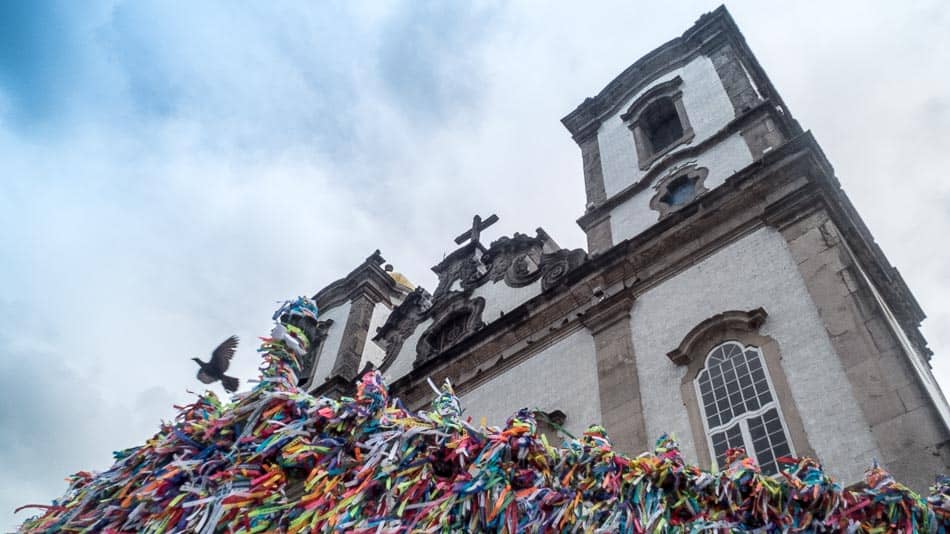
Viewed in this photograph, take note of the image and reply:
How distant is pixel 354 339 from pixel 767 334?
1147 cm

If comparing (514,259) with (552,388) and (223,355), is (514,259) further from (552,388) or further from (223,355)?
(223,355)

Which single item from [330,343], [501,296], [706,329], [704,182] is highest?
[330,343]

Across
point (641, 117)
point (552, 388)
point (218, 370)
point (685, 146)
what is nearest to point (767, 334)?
point (552, 388)

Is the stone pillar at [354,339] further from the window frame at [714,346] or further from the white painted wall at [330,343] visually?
the window frame at [714,346]

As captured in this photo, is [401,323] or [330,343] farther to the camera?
[330,343]

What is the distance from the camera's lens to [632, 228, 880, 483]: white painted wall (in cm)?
752

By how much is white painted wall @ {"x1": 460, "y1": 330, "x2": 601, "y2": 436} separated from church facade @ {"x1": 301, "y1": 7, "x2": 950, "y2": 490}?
32 millimetres

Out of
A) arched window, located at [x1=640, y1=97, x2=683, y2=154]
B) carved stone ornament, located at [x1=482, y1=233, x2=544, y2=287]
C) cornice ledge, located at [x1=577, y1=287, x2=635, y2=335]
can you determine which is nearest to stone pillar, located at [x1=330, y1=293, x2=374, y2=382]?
carved stone ornament, located at [x1=482, y1=233, x2=544, y2=287]

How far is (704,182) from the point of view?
1221cm

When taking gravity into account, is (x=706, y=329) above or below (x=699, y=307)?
below

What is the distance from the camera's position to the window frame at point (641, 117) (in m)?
13.7

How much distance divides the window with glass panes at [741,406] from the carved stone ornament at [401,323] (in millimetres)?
8063

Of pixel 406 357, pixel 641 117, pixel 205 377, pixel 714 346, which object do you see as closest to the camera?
pixel 205 377

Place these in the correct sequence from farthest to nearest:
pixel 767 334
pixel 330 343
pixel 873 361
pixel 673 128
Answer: pixel 330 343
pixel 673 128
pixel 767 334
pixel 873 361
